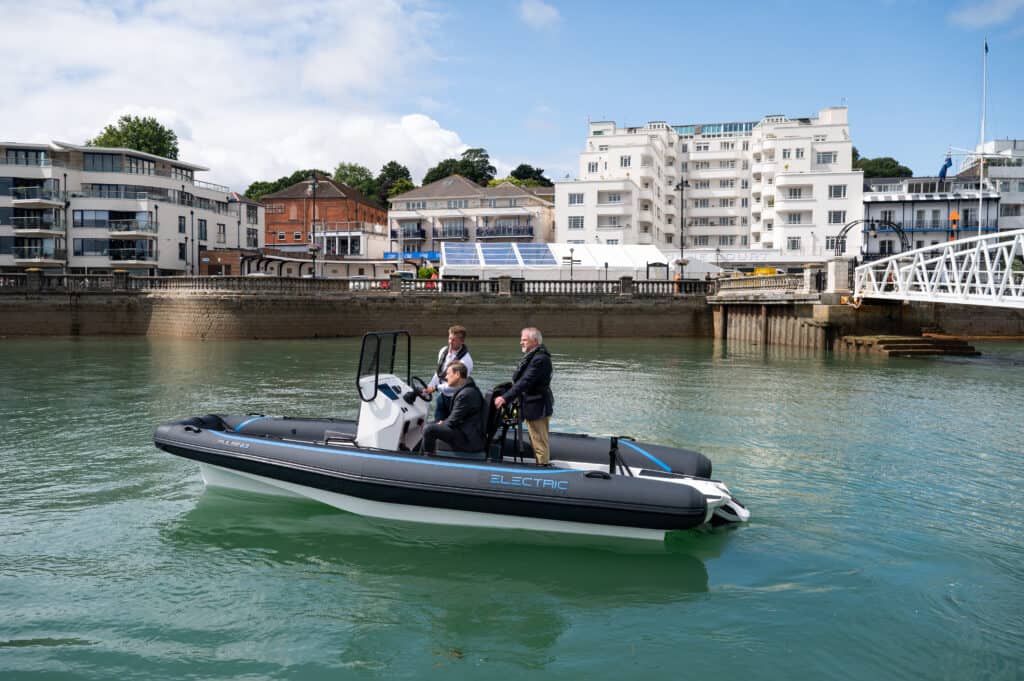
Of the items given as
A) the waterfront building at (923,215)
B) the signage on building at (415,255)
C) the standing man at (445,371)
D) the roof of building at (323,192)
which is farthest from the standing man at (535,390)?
the roof of building at (323,192)

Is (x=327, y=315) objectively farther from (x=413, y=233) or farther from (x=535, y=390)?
(x=413, y=233)

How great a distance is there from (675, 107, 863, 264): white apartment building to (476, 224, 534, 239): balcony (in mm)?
16374

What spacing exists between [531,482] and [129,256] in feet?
201

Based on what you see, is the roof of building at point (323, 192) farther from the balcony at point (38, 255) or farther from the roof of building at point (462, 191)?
the balcony at point (38, 255)

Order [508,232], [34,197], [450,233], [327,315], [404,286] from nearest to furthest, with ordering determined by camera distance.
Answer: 1. [327,315]
2. [404,286]
3. [34,197]
4. [508,232]
5. [450,233]

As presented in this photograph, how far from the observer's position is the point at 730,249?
67.0 meters

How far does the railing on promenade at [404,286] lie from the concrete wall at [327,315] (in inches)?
17.8

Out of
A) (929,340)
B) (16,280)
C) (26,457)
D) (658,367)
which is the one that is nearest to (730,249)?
(929,340)

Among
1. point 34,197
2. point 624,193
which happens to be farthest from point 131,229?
point 624,193

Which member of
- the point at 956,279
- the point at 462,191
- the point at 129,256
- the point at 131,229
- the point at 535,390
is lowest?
the point at 535,390

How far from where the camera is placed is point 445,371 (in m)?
9.35

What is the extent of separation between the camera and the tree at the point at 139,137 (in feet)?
257

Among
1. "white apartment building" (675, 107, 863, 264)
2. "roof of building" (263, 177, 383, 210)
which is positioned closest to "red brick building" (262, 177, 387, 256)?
"roof of building" (263, 177, 383, 210)

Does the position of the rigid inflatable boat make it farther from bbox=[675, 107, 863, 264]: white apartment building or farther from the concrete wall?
bbox=[675, 107, 863, 264]: white apartment building
